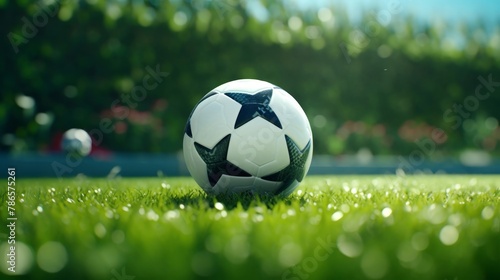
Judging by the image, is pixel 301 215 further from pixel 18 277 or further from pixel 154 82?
pixel 154 82

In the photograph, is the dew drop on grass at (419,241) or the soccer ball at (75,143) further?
the soccer ball at (75,143)

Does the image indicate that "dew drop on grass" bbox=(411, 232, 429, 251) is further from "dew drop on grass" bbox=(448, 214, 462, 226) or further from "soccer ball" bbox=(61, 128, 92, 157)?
"soccer ball" bbox=(61, 128, 92, 157)

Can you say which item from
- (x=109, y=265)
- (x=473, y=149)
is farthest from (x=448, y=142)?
(x=109, y=265)

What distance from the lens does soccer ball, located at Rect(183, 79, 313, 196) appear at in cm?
373

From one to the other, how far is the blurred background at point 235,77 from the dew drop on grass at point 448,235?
7888 mm

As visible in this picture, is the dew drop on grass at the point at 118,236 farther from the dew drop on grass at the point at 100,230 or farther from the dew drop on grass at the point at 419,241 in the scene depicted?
the dew drop on grass at the point at 419,241

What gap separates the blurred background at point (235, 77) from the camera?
9953 millimetres

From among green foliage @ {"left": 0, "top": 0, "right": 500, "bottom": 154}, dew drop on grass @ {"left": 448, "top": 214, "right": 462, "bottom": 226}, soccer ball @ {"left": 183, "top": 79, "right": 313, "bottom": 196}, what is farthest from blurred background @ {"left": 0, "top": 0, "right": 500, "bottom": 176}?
dew drop on grass @ {"left": 448, "top": 214, "right": 462, "bottom": 226}

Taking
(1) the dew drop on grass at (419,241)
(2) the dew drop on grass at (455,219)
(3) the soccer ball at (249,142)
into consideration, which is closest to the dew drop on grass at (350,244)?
(1) the dew drop on grass at (419,241)

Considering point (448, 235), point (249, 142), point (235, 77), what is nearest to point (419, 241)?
point (448, 235)

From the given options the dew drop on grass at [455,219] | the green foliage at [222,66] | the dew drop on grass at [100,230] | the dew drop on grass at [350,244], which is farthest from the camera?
the green foliage at [222,66]

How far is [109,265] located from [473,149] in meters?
14.2

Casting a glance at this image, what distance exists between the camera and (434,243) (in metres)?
2.10

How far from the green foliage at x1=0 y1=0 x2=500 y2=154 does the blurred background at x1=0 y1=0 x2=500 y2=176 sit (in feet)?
0.09
